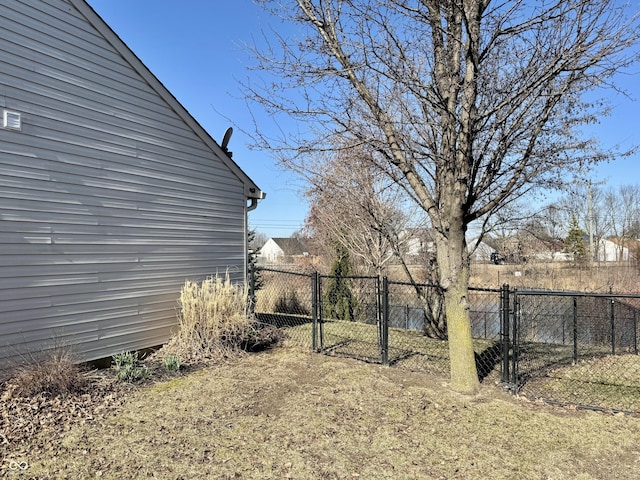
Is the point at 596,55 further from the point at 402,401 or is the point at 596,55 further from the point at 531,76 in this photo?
the point at 402,401

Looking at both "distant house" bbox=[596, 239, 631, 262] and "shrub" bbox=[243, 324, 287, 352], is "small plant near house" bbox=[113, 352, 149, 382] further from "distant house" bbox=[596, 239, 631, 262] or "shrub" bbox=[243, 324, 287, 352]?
"distant house" bbox=[596, 239, 631, 262]

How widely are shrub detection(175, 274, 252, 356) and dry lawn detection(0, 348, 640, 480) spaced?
116 centimetres

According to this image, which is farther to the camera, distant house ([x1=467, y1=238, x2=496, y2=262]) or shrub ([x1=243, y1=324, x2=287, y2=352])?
distant house ([x1=467, y1=238, x2=496, y2=262])

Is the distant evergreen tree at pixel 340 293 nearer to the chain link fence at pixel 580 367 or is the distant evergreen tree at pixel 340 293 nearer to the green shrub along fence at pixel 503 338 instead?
the green shrub along fence at pixel 503 338

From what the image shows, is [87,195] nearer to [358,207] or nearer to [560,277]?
[358,207]

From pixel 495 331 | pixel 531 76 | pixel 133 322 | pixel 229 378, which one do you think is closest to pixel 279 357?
pixel 229 378

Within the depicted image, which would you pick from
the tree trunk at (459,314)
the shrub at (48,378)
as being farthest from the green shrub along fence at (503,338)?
the shrub at (48,378)

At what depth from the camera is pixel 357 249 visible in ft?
36.9

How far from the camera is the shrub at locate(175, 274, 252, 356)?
5.82m

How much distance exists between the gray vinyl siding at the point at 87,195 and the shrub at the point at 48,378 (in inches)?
17.1

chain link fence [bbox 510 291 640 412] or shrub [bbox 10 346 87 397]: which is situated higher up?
shrub [bbox 10 346 87 397]

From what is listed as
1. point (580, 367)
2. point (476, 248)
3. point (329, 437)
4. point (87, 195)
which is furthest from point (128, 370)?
point (476, 248)

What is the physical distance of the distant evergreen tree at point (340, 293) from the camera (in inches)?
483

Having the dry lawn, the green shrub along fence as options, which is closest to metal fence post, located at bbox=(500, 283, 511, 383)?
the green shrub along fence
